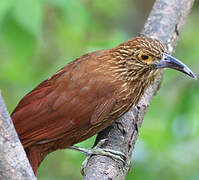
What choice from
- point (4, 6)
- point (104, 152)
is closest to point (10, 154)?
point (104, 152)

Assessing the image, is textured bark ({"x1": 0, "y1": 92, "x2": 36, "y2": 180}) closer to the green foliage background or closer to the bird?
the bird

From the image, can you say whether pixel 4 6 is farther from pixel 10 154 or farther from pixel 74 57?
pixel 74 57

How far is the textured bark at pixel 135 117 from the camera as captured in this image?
2910 mm

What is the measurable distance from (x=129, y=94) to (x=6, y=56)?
2701mm

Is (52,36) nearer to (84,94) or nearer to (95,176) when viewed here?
(84,94)

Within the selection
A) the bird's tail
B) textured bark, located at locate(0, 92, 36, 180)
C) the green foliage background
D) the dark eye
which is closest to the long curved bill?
the dark eye

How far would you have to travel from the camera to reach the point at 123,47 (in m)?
3.46

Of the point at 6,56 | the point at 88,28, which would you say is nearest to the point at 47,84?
the point at 88,28

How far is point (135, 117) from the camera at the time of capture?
133 inches

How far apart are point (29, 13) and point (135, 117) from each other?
3.26 feet

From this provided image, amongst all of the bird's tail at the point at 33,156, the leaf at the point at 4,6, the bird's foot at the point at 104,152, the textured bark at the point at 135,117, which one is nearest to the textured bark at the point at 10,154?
the textured bark at the point at 135,117

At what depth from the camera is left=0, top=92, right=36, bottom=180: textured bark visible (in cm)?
208

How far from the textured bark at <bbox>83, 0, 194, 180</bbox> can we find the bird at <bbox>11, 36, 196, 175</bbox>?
0.39ft

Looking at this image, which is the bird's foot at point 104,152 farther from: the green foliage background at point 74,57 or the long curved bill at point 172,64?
the long curved bill at point 172,64
